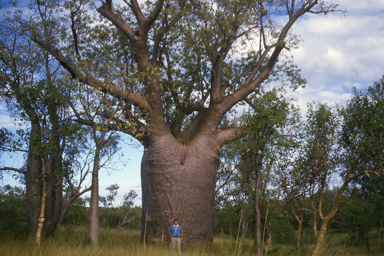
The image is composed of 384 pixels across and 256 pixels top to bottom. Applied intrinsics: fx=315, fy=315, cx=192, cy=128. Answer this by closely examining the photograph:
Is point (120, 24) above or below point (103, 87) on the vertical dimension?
above

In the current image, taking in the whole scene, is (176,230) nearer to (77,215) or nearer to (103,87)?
(103,87)

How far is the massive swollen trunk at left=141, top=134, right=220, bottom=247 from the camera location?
31.1ft

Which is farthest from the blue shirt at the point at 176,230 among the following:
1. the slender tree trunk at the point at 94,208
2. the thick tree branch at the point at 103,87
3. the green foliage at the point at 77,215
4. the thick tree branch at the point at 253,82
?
the green foliage at the point at 77,215

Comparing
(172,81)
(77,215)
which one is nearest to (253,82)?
(172,81)

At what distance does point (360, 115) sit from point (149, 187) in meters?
7.03

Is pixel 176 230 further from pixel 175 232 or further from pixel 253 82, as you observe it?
pixel 253 82

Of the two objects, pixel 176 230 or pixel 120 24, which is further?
pixel 120 24

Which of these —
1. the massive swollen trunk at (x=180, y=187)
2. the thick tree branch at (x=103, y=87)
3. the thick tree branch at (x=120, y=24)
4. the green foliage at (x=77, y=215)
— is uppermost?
the thick tree branch at (x=120, y=24)

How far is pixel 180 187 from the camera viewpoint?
9664 mm

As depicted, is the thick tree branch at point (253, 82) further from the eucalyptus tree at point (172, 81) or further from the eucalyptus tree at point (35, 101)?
the eucalyptus tree at point (35, 101)

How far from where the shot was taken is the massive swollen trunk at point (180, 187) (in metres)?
9.48

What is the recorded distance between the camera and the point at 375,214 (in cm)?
2092

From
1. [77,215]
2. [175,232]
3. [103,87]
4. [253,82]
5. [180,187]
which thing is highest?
[253,82]

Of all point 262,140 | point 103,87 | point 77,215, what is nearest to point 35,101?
point 103,87
